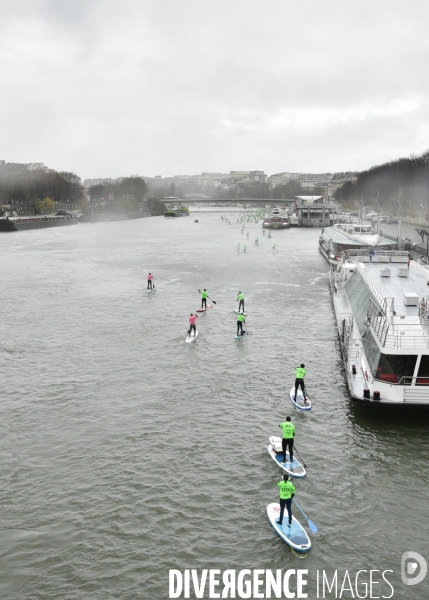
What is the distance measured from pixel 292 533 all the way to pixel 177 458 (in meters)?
6.27

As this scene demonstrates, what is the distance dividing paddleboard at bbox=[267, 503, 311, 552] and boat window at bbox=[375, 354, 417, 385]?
8728mm

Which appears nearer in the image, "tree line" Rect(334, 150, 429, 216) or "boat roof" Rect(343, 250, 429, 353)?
"boat roof" Rect(343, 250, 429, 353)

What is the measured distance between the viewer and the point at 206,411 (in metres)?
25.7

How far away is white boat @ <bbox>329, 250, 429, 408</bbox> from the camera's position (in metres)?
23.3

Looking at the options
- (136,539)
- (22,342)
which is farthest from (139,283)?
(136,539)

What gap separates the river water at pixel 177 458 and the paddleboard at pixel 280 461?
1.03 feet

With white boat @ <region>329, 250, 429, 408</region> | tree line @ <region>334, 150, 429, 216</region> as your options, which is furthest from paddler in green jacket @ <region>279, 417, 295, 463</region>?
tree line @ <region>334, 150, 429, 216</region>

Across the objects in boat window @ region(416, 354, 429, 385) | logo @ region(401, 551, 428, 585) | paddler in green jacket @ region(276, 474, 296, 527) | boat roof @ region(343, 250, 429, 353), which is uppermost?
boat roof @ region(343, 250, 429, 353)

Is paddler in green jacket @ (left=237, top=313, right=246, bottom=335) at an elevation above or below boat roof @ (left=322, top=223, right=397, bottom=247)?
below

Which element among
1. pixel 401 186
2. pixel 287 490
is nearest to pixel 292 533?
pixel 287 490

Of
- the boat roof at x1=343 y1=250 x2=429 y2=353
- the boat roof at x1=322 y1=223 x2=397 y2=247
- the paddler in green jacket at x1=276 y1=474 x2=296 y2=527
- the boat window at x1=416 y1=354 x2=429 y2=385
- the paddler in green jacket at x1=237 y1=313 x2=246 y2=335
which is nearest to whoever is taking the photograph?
the paddler in green jacket at x1=276 y1=474 x2=296 y2=527

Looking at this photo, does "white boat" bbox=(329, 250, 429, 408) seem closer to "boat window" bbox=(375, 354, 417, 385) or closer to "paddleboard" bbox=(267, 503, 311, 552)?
"boat window" bbox=(375, 354, 417, 385)

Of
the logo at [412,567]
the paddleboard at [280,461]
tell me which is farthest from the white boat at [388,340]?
the logo at [412,567]

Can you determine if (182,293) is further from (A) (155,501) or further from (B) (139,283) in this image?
(A) (155,501)
